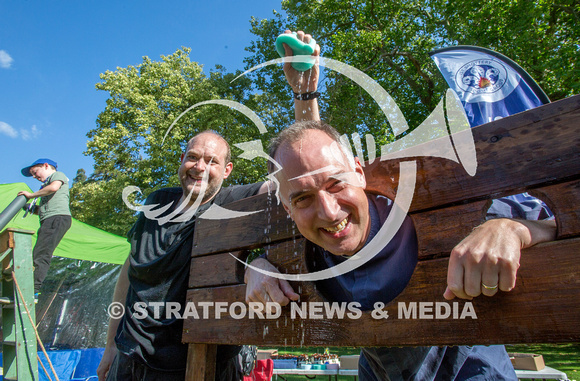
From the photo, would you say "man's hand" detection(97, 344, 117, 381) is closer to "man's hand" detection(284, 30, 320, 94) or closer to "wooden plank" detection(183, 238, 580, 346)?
"wooden plank" detection(183, 238, 580, 346)

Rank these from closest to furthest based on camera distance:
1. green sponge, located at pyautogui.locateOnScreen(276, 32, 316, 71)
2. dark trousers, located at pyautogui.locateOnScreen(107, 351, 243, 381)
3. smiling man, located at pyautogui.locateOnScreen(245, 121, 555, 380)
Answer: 1. smiling man, located at pyautogui.locateOnScreen(245, 121, 555, 380)
2. green sponge, located at pyautogui.locateOnScreen(276, 32, 316, 71)
3. dark trousers, located at pyautogui.locateOnScreen(107, 351, 243, 381)

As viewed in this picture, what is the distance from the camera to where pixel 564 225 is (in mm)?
1064

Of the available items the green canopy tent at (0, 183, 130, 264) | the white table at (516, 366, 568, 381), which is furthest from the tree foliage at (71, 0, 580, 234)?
the white table at (516, 366, 568, 381)

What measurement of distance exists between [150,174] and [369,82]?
9307 millimetres

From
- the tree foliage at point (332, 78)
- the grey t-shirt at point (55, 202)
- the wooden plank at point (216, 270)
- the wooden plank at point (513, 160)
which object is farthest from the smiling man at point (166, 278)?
the tree foliage at point (332, 78)

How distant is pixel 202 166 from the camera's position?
2559mm

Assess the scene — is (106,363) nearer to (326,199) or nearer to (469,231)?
(326,199)

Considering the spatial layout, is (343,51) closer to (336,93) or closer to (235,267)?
(336,93)

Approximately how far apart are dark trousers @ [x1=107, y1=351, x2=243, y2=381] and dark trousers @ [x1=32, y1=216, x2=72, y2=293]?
337 cm

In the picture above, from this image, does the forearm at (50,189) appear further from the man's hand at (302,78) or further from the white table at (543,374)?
the white table at (543,374)

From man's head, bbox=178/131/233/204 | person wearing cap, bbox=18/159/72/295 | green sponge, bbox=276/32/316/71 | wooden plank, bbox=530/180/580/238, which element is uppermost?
person wearing cap, bbox=18/159/72/295

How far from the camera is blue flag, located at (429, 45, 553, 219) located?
3994 millimetres

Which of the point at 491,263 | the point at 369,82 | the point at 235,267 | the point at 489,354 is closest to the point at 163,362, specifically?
the point at 235,267

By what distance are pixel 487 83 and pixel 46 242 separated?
19.8ft
